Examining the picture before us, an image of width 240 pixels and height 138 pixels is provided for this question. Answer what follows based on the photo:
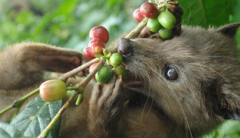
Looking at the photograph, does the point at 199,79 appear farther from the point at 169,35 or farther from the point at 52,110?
the point at 52,110

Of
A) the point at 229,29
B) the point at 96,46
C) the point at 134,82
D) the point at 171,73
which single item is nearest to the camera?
the point at 96,46

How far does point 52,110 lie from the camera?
8.16 feet

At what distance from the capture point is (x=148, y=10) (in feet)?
8.81

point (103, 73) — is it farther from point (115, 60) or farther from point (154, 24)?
point (154, 24)

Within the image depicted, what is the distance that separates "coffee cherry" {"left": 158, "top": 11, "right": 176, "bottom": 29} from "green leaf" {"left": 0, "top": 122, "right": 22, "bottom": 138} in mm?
1429

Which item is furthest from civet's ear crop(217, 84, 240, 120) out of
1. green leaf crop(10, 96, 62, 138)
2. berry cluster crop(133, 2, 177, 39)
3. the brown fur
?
green leaf crop(10, 96, 62, 138)

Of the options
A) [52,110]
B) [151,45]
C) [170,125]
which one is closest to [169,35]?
[151,45]

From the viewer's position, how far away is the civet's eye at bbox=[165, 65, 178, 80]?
3131 mm

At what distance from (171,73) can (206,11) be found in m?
0.88

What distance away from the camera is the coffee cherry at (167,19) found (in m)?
2.63

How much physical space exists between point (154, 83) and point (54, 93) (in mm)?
1278

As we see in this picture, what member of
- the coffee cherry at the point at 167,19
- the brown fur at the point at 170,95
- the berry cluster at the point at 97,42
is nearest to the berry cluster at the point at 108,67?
the berry cluster at the point at 97,42

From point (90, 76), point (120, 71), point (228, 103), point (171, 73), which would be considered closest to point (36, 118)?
point (90, 76)

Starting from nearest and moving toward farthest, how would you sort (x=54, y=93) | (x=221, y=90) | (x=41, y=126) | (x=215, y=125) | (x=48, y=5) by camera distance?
(x=54, y=93) → (x=41, y=126) → (x=221, y=90) → (x=215, y=125) → (x=48, y=5)
